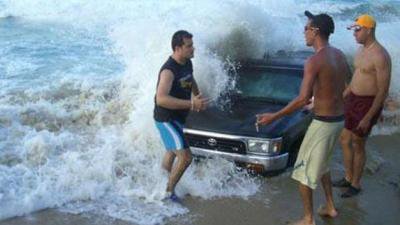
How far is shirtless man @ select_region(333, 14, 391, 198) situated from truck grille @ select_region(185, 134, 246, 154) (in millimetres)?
1171

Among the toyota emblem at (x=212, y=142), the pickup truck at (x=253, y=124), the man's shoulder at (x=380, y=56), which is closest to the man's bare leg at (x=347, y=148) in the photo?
the pickup truck at (x=253, y=124)

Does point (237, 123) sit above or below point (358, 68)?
below

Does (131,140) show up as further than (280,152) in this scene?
Yes

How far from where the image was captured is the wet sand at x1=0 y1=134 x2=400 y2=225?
217 inches

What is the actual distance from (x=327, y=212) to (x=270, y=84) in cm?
237

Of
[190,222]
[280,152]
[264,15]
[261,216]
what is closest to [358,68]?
[280,152]

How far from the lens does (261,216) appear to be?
5691 mm

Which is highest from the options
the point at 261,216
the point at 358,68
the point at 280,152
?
the point at 358,68

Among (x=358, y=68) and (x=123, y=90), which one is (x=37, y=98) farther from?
(x=358, y=68)

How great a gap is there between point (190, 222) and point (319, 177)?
141cm

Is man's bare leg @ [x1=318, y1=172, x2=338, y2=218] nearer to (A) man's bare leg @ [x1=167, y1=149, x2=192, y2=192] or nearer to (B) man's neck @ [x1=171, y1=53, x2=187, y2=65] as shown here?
(A) man's bare leg @ [x1=167, y1=149, x2=192, y2=192]

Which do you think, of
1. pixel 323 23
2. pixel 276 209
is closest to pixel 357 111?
pixel 276 209

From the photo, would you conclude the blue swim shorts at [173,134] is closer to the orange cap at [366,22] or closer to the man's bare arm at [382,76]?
the man's bare arm at [382,76]

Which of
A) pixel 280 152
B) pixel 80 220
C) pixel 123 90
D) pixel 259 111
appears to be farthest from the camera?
pixel 123 90
